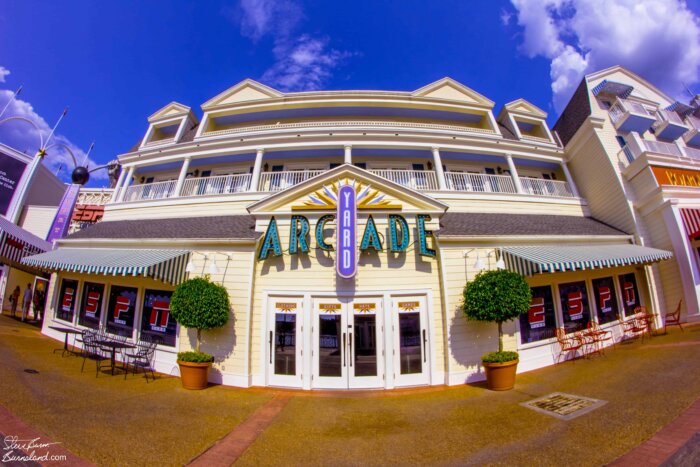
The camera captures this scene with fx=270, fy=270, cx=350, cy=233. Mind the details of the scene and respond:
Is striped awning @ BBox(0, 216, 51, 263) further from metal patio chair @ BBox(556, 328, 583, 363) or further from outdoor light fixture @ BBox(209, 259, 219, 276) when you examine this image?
metal patio chair @ BBox(556, 328, 583, 363)

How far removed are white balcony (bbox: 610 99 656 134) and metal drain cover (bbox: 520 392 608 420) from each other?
14866 millimetres

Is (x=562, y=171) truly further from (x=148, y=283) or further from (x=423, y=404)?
(x=148, y=283)

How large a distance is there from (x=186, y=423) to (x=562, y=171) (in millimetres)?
19904

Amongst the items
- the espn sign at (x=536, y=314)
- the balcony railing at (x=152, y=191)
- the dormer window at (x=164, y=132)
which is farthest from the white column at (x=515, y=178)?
the dormer window at (x=164, y=132)

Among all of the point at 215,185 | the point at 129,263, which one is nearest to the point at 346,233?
the point at 129,263

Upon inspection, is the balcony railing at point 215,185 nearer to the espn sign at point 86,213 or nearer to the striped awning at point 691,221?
the espn sign at point 86,213

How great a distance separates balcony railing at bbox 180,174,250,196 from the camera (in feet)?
43.4

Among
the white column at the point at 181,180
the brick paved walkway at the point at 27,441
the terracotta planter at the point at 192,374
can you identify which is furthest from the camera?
the white column at the point at 181,180

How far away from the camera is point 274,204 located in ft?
30.2

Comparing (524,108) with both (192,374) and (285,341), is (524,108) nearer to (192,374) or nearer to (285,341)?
(285,341)

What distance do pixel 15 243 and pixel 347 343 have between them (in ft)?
56.2

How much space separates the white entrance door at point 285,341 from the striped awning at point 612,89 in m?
19.8

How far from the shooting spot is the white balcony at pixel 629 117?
44.7 feet

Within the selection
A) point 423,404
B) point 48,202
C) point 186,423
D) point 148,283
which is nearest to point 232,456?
point 186,423
